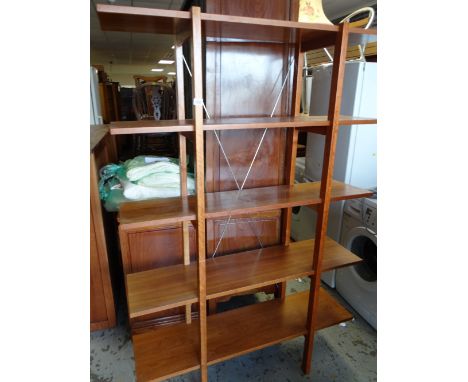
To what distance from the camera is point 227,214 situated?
49.4 inches

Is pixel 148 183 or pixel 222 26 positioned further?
pixel 148 183

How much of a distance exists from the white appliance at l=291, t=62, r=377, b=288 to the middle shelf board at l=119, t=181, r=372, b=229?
587mm

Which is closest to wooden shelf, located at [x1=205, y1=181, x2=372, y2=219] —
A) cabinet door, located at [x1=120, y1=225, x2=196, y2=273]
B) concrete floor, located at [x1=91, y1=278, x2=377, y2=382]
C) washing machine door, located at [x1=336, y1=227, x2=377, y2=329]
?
cabinet door, located at [x1=120, y1=225, x2=196, y2=273]

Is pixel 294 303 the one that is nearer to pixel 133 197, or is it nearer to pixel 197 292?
pixel 197 292

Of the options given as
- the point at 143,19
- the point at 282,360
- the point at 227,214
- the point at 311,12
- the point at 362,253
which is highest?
the point at 311,12

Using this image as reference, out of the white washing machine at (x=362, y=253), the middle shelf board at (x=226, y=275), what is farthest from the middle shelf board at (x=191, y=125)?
the white washing machine at (x=362, y=253)

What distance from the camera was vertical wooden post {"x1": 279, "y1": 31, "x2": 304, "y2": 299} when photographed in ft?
4.99

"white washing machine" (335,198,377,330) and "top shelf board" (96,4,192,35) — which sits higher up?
"top shelf board" (96,4,192,35)

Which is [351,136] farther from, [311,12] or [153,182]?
[153,182]

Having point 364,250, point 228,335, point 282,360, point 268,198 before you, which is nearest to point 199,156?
point 268,198

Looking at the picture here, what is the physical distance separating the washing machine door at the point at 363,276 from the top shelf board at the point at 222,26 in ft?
3.89

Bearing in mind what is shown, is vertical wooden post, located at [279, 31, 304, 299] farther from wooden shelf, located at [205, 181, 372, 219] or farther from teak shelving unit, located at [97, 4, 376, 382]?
wooden shelf, located at [205, 181, 372, 219]

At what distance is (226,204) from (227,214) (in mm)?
91

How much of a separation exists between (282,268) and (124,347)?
43.6 inches
